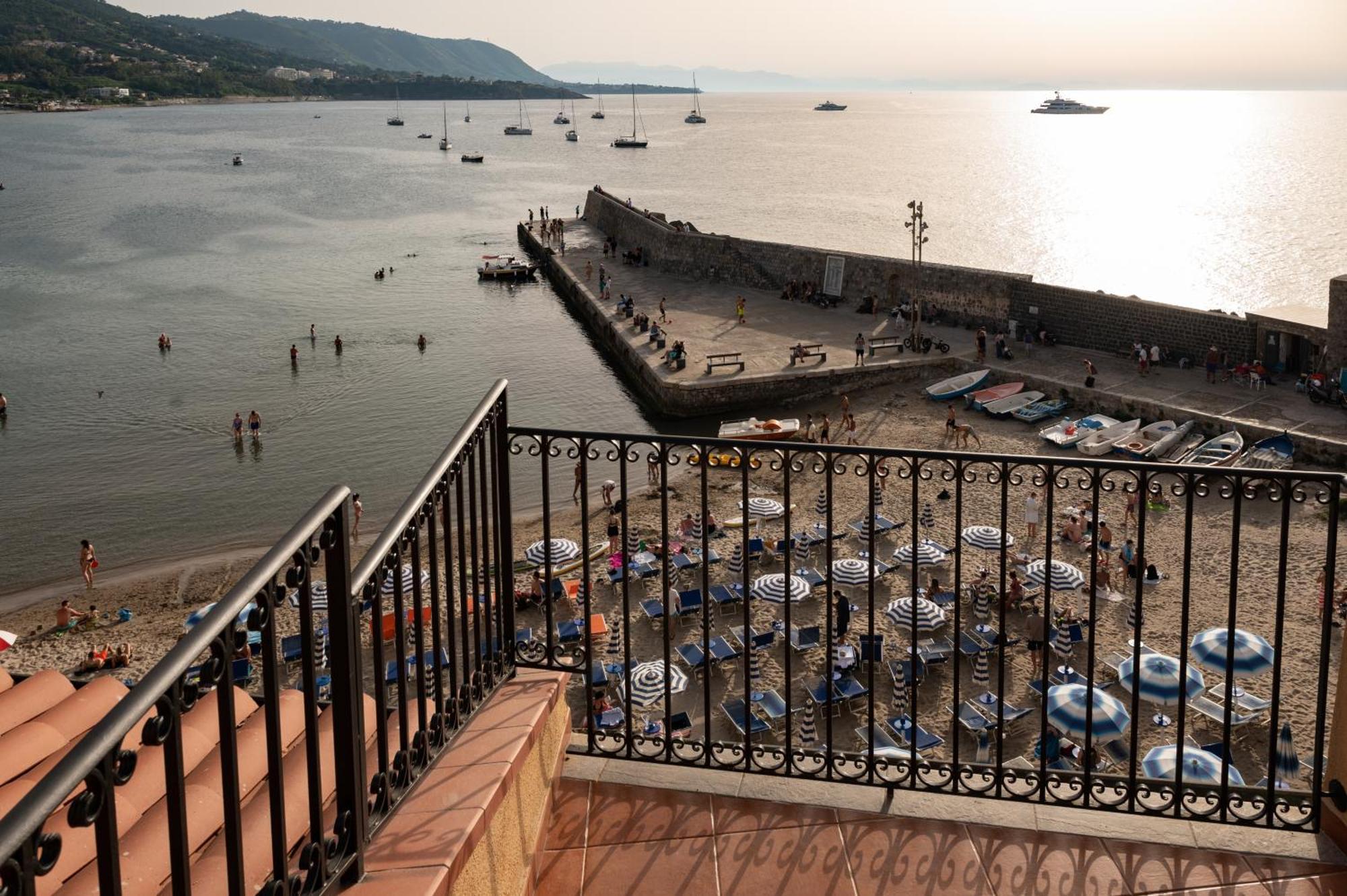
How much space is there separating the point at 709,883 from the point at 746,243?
3656cm

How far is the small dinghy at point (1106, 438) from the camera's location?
23.2 meters

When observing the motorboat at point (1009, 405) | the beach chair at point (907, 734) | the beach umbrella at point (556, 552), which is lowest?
the beach chair at point (907, 734)

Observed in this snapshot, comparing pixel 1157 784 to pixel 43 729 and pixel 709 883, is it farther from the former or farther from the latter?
pixel 43 729

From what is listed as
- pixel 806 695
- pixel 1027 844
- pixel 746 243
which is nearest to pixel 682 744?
pixel 1027 844

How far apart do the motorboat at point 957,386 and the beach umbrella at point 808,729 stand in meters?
15.9

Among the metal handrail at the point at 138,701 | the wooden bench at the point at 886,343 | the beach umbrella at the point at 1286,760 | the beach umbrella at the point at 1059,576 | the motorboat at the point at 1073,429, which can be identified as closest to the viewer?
the metal handrail at the point at 138,701

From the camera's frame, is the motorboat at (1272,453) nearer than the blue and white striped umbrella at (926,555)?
No

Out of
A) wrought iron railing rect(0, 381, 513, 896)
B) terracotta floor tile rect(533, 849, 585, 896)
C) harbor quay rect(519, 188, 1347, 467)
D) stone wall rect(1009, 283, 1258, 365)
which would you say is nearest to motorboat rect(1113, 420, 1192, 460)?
harbor quay rect(519, 188, 1347, 467)

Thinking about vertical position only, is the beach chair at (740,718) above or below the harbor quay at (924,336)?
below

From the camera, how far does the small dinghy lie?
23.2 m

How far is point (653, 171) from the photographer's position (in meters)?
119

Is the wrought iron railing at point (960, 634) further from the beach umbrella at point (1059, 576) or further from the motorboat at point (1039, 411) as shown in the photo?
the motorboat at point (1039, 411)

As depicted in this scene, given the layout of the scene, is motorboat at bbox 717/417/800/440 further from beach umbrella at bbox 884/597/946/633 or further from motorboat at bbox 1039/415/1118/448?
beach umbrella at bbox 884/597/946/633

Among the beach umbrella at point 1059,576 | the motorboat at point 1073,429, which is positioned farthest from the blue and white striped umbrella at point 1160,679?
the motorboat at point 1073,429
